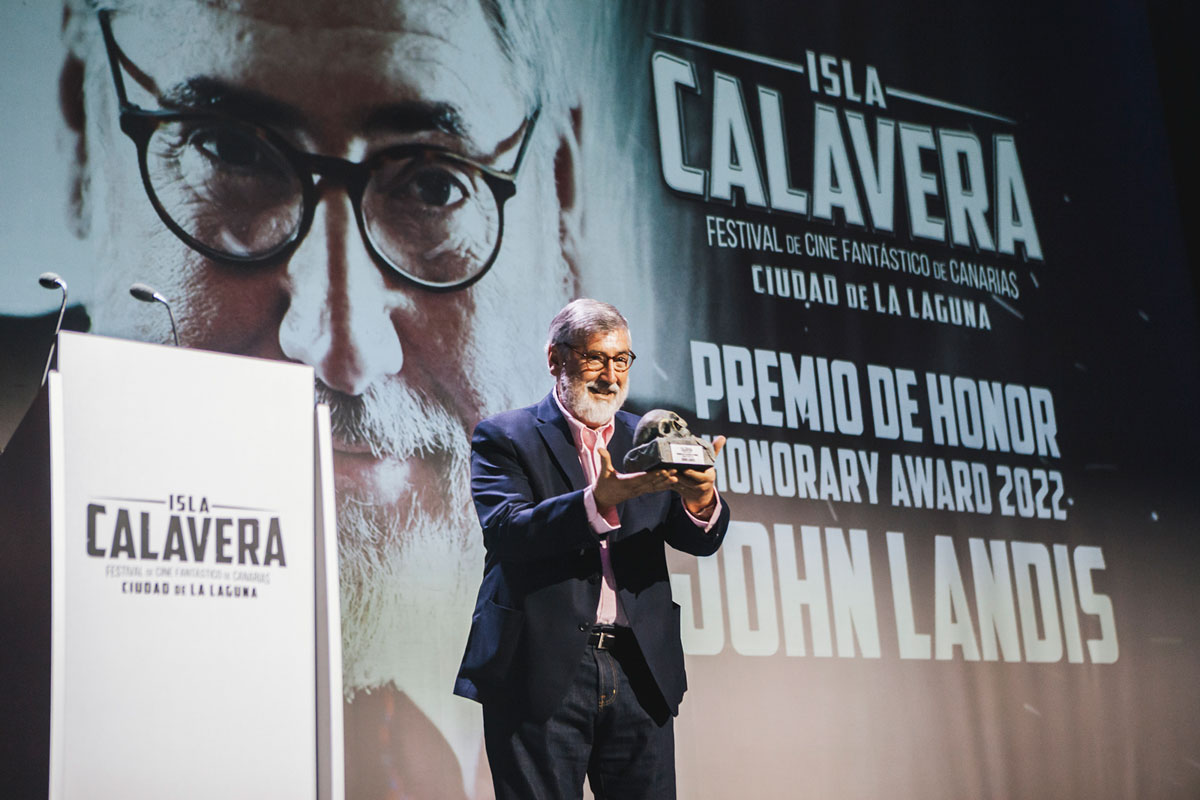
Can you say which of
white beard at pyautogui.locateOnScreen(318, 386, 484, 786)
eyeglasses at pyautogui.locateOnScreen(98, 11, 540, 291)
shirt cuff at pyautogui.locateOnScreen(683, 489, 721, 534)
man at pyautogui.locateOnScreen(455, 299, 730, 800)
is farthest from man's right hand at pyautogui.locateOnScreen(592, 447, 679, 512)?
eyeglasses at pyautogui.locateOnScreen(98, 11, 540, 291)

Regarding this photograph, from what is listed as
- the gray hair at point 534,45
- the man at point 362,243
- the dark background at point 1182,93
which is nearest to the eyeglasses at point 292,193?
the man at point 362,243

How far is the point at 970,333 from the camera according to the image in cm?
474

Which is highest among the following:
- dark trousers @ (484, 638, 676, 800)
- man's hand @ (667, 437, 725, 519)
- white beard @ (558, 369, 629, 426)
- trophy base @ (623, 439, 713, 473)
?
white beard @ (558, 369, 629, 426)

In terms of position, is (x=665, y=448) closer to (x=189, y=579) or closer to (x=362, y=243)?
(x=189, y=579)

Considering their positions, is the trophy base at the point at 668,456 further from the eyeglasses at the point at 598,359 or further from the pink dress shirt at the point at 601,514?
the eyeglasses at the point at 598,359

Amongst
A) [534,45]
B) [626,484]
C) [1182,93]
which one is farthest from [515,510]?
[1182,93]

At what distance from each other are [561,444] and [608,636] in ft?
1.19

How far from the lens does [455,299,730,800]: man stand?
200 centimetres

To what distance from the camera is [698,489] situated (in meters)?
1.98

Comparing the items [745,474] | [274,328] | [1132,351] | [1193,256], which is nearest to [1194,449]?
[1132,351]

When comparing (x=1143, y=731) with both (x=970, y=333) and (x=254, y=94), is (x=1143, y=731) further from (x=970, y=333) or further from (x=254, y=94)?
(x=254, y=94)

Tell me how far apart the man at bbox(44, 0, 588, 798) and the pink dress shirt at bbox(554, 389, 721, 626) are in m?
1.37

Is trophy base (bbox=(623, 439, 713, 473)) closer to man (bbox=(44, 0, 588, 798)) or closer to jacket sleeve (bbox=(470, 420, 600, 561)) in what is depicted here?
jacket sleeve (bbox=(470, 420, 600, 561))

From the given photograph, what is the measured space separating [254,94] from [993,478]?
3034 mm
